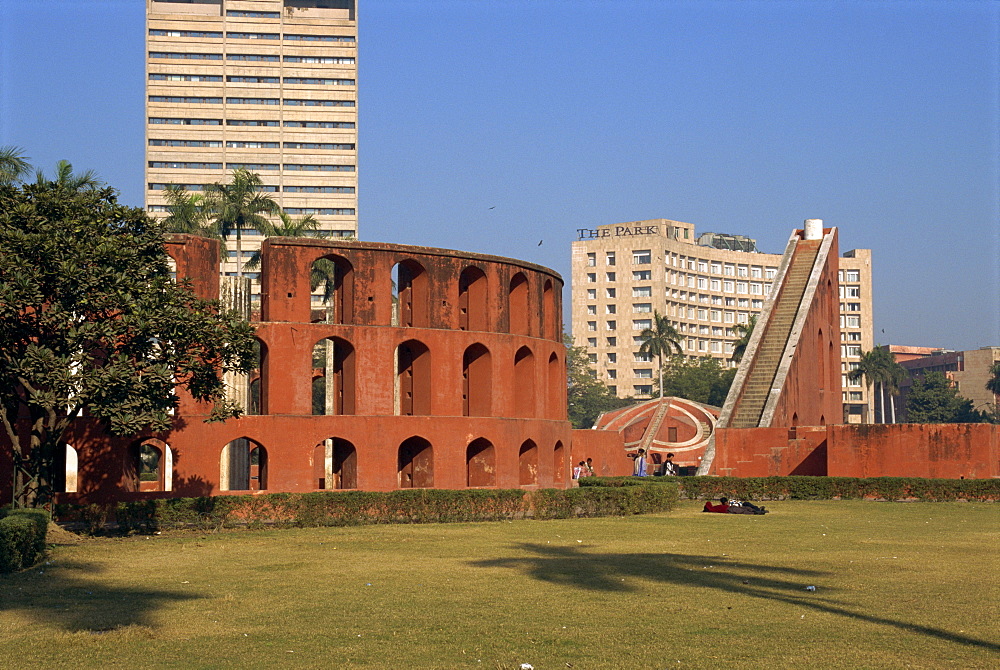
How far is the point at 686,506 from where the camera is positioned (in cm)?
3806

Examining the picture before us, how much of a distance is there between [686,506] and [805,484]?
18.3 ft

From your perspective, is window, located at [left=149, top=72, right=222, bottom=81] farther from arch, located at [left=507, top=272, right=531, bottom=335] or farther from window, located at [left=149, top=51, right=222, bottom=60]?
arch, located at [left=507, top=272, right=531, bottom=335]

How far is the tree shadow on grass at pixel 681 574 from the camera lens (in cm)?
1530

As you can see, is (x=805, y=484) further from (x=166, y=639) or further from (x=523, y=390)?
(x=166, y=639)

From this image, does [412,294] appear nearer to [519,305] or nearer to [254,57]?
[519,305]

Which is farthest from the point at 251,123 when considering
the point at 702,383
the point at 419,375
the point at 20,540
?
the point at 20,540

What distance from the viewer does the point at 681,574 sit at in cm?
1839

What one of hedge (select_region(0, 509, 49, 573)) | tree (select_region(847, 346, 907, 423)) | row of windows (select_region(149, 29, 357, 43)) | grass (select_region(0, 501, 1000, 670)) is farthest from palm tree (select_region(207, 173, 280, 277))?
tree (select_region(847, 346, 907, 423))

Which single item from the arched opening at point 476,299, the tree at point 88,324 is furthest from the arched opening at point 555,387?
the tree at point 88,324

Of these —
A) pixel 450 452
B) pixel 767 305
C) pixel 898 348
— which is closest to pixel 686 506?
pixel 450 452

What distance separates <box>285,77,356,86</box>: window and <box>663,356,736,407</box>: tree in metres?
44.0

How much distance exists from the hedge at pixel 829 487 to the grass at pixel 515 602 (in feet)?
42.6

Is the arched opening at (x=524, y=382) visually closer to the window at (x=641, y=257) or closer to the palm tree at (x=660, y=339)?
the palm tree at (x=660, y=339)

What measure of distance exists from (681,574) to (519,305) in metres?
21.6
